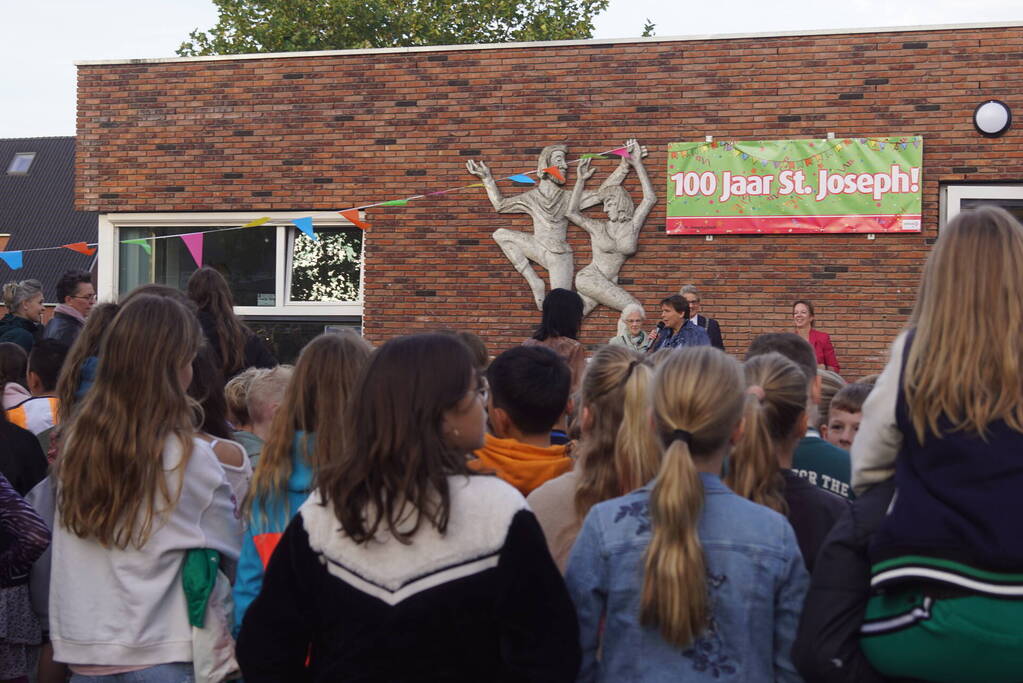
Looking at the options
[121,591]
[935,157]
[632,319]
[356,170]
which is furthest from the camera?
[356,170]

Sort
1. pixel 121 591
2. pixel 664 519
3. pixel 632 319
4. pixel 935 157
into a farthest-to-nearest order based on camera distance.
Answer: pixel 935 157
pixel 632 319
pixel 121 591
pixel 664 519

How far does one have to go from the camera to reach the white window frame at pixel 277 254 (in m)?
13.6

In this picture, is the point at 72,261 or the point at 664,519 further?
the point at 72,261

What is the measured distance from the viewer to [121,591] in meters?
3.20

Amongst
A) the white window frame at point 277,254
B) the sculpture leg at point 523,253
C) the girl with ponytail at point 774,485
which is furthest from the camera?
the white window frame at point 277,254

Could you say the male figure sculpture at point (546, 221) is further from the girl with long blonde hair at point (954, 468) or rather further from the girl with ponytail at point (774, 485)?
the girl with long blonde hair at point (954, 468)

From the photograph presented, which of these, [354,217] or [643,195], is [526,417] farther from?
[354,217]

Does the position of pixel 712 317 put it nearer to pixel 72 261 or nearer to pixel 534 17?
pixel 534 17

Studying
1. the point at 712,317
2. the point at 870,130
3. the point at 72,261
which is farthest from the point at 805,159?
the point at 72,261

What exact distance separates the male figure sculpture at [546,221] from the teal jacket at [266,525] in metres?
9.37

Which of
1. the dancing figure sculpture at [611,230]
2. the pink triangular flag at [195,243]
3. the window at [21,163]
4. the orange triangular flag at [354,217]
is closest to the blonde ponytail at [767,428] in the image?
the dancing figure sculpture at [611,230]

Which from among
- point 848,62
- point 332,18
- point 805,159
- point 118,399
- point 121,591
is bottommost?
point 121,591

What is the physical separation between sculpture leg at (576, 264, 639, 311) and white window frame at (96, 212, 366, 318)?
2.68 metres

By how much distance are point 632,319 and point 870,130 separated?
3.86m
